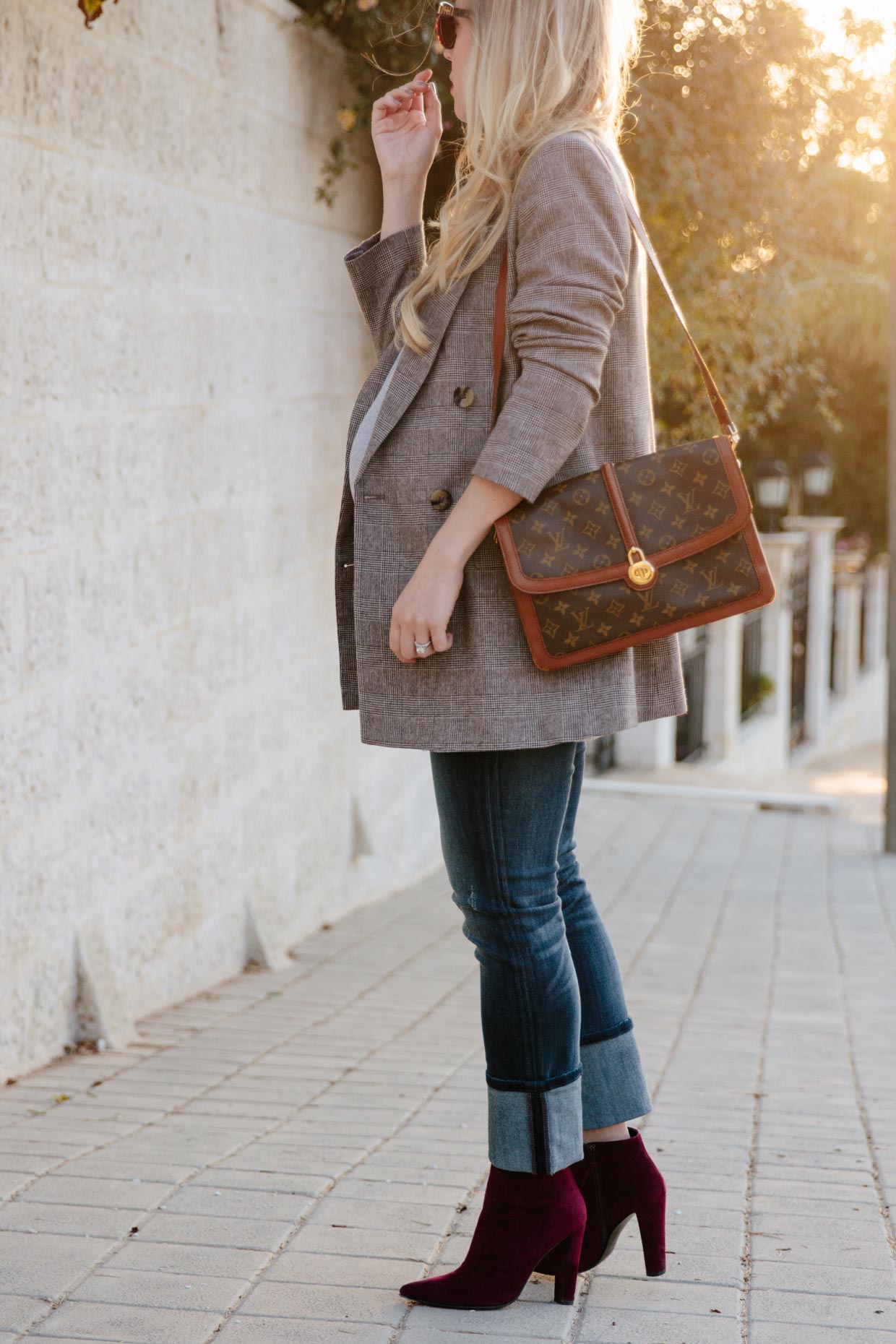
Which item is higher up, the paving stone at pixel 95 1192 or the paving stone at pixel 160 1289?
the paving stone at pixel 160 1289

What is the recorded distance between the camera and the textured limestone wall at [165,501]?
3465 mm

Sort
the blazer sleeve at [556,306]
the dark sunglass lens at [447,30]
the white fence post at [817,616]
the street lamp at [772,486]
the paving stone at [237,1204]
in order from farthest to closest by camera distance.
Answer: the white fence post at [817,616] < the street lamp at [772,486] < the paving stone at [237,1204] < the dark sunglass lens at [447,30] < the blazer sleeve at [556,306]

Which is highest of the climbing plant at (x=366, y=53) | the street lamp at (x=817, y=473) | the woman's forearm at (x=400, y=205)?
the climbing plant at (x=366, y=53)

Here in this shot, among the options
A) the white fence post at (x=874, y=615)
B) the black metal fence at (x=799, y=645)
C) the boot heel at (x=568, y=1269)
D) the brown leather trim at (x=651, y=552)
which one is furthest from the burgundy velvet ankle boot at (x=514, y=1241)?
the white fence post at (x=874, y=615)

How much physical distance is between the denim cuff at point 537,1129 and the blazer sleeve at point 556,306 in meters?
0.84

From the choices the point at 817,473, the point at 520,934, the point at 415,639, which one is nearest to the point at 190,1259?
the point at 520,934

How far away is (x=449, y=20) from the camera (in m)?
2.06

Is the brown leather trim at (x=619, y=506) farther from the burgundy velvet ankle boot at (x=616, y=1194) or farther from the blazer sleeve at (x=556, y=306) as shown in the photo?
the burgundy velvet ankle boot at (x=616, y=1194)

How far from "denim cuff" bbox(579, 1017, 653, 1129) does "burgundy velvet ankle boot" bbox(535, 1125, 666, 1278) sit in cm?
4

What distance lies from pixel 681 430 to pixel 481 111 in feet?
17.1

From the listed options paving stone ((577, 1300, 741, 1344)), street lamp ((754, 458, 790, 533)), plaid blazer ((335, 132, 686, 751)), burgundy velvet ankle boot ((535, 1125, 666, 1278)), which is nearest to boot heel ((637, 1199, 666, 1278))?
burgundy velvet ankle boot ((535, 1125, 666, 1278))

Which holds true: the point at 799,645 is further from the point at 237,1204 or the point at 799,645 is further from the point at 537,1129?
the point at 537,1129

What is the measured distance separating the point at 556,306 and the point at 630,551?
13.5 inches

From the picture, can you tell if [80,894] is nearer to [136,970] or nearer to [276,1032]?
[136,970]
